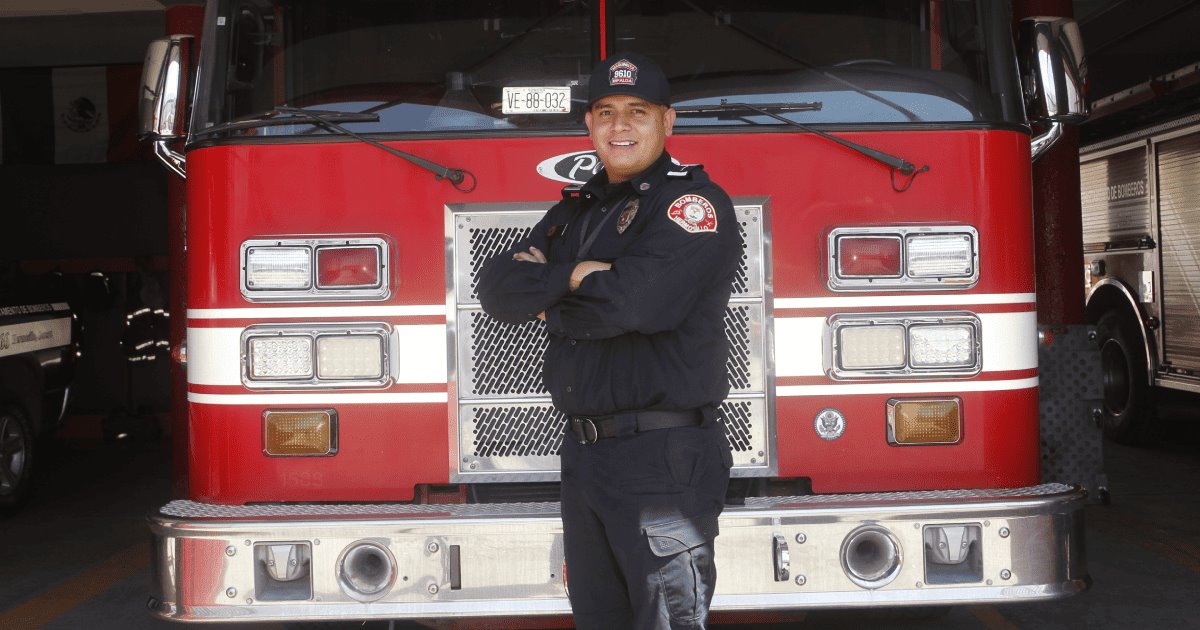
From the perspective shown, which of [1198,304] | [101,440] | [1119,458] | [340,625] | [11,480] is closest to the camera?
[340,625]

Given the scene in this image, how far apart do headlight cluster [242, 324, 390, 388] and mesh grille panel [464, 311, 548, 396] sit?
28 centimetres

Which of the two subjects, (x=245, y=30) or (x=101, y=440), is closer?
(x=245, y=30)

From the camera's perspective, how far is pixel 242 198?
13.1ft

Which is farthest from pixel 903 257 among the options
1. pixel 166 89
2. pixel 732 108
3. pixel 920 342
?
pixel 166 89

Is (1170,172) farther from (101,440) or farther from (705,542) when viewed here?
(101,440)

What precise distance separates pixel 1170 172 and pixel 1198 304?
1.02 meters

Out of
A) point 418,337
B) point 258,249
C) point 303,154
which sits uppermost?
point 303,154

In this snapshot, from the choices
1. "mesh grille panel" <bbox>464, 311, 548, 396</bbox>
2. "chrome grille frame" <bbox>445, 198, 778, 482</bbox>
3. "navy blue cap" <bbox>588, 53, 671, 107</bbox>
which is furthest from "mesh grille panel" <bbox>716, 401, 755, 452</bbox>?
"navy blue cap" <bbox>588, 53, 671, 107</bbox>

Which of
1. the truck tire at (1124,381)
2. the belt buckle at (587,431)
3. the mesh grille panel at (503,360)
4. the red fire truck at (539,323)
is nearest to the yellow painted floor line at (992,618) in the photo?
the red fire truck at (539,323)

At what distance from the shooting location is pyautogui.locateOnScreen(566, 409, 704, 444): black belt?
308 centimetres

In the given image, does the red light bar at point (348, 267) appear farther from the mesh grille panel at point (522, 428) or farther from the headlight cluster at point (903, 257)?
the headlight cluster at point (903, 257)

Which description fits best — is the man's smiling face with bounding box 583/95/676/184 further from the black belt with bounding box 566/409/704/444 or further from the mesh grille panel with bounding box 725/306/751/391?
the mesh grille panel with bounding box 725/306/751/391

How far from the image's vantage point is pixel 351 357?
398 cm

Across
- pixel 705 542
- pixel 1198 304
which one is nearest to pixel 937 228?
pixel 705 542
